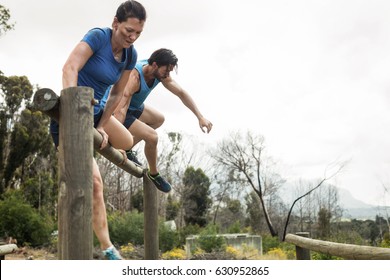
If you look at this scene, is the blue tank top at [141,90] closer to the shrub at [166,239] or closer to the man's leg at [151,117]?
the man's leg at [151,117]

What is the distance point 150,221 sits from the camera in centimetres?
444

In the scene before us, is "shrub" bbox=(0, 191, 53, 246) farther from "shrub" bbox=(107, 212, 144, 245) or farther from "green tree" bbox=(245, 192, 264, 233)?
"green tree" bbox=(245, 192, 264, 233)

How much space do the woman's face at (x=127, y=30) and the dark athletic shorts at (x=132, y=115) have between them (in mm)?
1168

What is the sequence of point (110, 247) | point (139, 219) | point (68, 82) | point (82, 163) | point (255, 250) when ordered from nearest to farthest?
point (82, 163), point (68, 82), point (110, 247), point (139, 219), point (255, 250)

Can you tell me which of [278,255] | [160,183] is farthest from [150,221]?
[278,255]

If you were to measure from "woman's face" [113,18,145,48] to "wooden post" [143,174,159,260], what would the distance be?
198 centimetres

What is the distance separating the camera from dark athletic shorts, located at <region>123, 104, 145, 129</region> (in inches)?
148

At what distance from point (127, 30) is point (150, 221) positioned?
2325 mm

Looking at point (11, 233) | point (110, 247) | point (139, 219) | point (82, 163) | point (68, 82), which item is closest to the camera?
point (82, 163)

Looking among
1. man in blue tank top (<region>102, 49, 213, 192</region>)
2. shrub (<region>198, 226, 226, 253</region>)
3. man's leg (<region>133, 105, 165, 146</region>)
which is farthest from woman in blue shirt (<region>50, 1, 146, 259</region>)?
shrub (<region>198, 226, 226, 253</region>)
